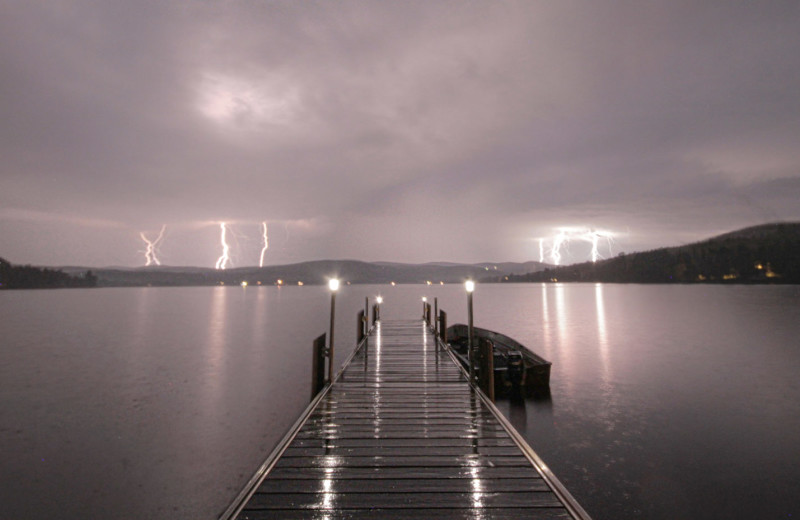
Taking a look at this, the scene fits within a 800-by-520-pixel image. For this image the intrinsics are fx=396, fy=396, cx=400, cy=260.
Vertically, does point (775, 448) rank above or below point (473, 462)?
below

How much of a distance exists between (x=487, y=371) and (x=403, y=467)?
20.0 feet

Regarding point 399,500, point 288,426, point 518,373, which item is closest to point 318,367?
point 288,426

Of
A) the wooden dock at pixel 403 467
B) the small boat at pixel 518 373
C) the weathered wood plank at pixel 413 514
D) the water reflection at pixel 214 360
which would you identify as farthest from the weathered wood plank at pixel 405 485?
the water reflection at pixel 214 360

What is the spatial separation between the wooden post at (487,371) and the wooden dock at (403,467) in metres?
0.53

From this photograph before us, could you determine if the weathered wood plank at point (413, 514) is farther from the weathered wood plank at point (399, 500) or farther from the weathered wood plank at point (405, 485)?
the weathered wood plank at point (405, 485)

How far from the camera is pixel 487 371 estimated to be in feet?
41.0

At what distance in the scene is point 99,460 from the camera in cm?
1370

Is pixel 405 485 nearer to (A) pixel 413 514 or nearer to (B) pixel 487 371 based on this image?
(A) pixel 413 514

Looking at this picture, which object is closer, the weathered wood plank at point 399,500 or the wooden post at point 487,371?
the weathered wood plank at point 399,500

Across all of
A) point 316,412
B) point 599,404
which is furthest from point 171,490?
point 599,404

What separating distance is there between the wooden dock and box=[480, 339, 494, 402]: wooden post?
535mm

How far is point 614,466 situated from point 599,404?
7.84m

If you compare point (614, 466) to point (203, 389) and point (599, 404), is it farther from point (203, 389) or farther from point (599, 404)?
point (203, 389)

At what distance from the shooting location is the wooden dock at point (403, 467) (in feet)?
18.8
